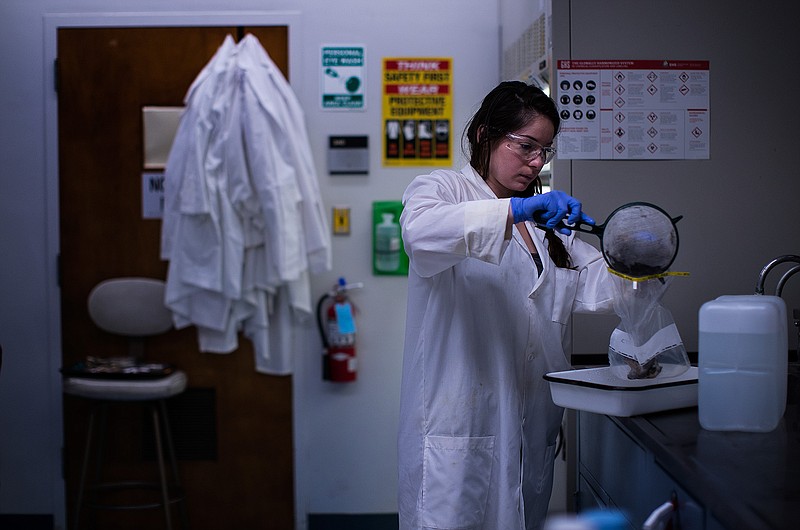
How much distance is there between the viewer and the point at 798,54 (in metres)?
2.28

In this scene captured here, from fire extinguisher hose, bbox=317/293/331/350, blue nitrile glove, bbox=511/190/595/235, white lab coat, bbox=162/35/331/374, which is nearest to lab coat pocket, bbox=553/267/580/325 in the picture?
blue nitrile glove, bbox=511/190/595/235

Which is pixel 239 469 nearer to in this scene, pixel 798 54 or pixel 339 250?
pixel 339 250

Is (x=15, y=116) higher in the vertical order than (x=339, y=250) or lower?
higher

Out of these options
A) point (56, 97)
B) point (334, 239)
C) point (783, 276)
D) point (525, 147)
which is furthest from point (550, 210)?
point (56, 97)

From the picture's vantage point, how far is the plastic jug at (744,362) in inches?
55.4

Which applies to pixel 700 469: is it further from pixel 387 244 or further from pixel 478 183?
pixel 387 244

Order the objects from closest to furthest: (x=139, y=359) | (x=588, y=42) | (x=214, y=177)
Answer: (x=588, y=42), (x=214, y=177), (x=139, y=359)

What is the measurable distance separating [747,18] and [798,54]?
0.59ft

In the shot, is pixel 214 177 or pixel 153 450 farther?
pixel 153 450

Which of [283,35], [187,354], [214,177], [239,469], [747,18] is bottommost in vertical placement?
[239,469]

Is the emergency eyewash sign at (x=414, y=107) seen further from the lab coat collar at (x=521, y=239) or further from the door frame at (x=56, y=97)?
the lab coat collar at (x=521, y=239)

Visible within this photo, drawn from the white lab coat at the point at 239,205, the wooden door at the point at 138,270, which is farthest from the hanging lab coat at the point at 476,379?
the wooden door at the point at 138,270

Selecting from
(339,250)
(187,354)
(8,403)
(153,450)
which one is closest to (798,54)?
(339,250)

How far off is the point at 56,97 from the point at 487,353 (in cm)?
237
